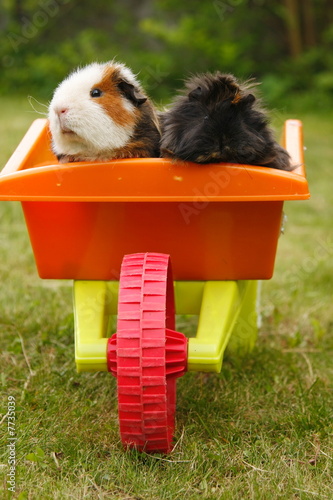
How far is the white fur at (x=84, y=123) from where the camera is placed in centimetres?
137

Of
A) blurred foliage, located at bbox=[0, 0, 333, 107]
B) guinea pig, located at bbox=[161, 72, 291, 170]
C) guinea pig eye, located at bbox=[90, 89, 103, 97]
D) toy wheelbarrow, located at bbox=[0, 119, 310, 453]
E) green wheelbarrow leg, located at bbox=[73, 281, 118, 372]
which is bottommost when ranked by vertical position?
blurred foliage, located at bbox=[0, 0, 333, 107]

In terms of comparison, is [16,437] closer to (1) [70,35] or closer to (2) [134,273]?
(2) [134,273]

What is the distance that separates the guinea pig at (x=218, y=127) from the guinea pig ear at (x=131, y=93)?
75 mm

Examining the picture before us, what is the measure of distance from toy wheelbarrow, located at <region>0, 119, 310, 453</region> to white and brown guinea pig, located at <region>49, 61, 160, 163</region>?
58mm

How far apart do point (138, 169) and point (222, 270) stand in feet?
1.20

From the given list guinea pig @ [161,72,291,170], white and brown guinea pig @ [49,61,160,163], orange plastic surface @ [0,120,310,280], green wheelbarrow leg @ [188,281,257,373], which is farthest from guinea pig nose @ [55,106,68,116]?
green wheelbarrow leg @ [188,281,257,373]

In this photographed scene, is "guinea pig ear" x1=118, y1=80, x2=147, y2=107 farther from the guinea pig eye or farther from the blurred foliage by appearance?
the blurred foliage

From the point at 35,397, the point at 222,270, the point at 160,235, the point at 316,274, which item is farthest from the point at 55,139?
the point at 316,274

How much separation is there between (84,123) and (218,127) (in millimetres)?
292

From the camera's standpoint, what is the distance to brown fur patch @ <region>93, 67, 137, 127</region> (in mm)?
1404

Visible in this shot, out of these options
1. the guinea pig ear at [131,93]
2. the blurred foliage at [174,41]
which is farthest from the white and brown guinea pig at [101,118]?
the blurred foliage at [174,41]

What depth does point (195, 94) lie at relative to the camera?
4.64 feet

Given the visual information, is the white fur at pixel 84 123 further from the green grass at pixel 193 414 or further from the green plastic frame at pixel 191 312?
the green grass at pixel 193 414

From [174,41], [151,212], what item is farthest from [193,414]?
[174,41]
